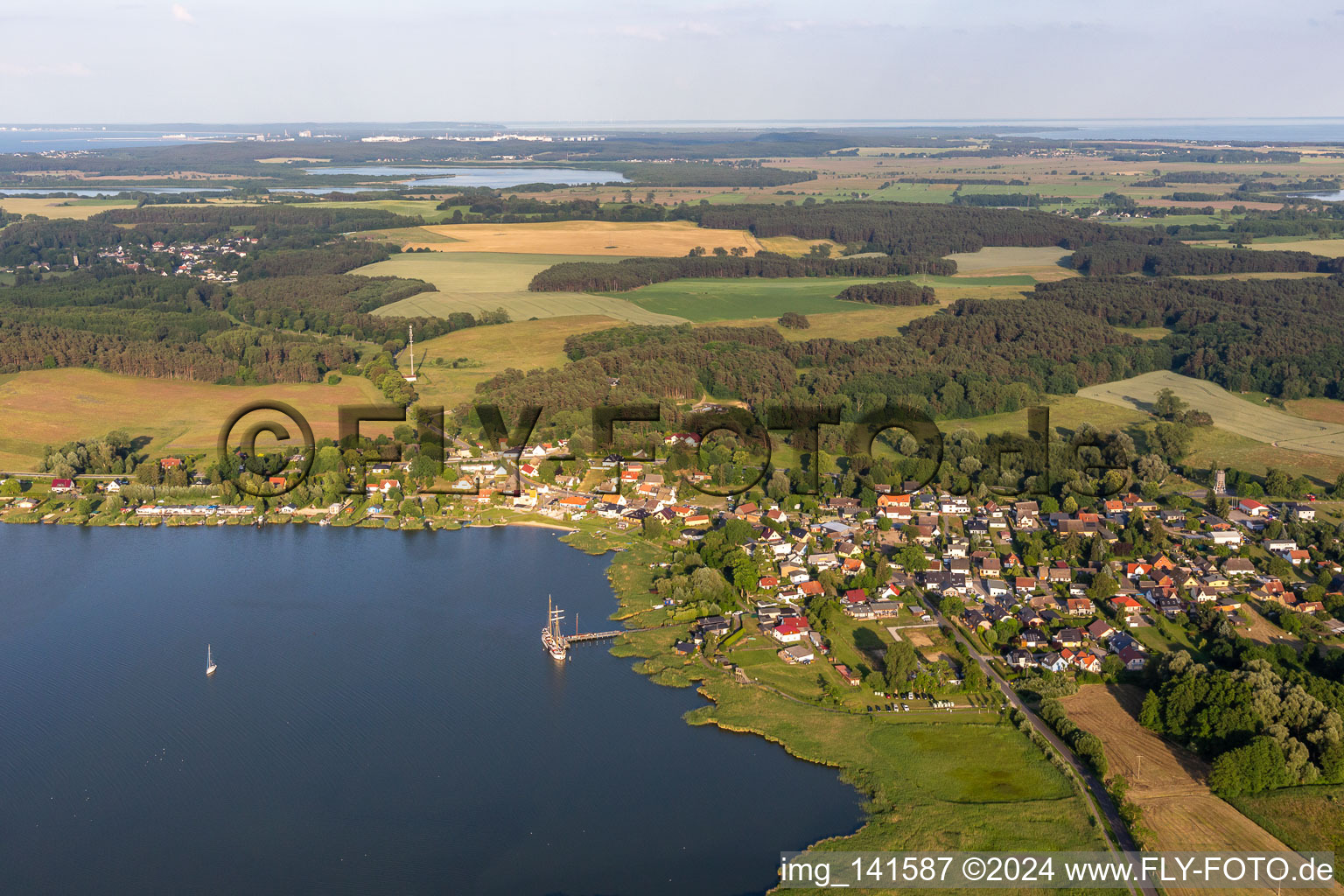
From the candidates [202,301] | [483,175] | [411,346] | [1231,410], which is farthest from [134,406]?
[483,175]

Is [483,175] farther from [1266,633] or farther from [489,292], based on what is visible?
[1266,633]

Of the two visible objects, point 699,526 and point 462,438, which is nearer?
point 699,526

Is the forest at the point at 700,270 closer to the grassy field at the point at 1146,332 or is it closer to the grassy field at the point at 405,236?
the grassy field at the point at 405,236

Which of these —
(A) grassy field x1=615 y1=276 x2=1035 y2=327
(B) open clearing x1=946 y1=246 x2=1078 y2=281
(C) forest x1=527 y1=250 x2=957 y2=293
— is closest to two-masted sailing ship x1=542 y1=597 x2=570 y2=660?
(A) grassy field x1=615 y1=276 x2=1035 y2=327

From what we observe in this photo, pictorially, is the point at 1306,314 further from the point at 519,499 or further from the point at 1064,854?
the point at 1064,854

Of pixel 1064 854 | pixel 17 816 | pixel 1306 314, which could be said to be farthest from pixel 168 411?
pixel 1306 314

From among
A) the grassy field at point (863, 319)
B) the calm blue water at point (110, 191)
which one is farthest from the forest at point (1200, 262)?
the calm blue water at point (110, 191)
